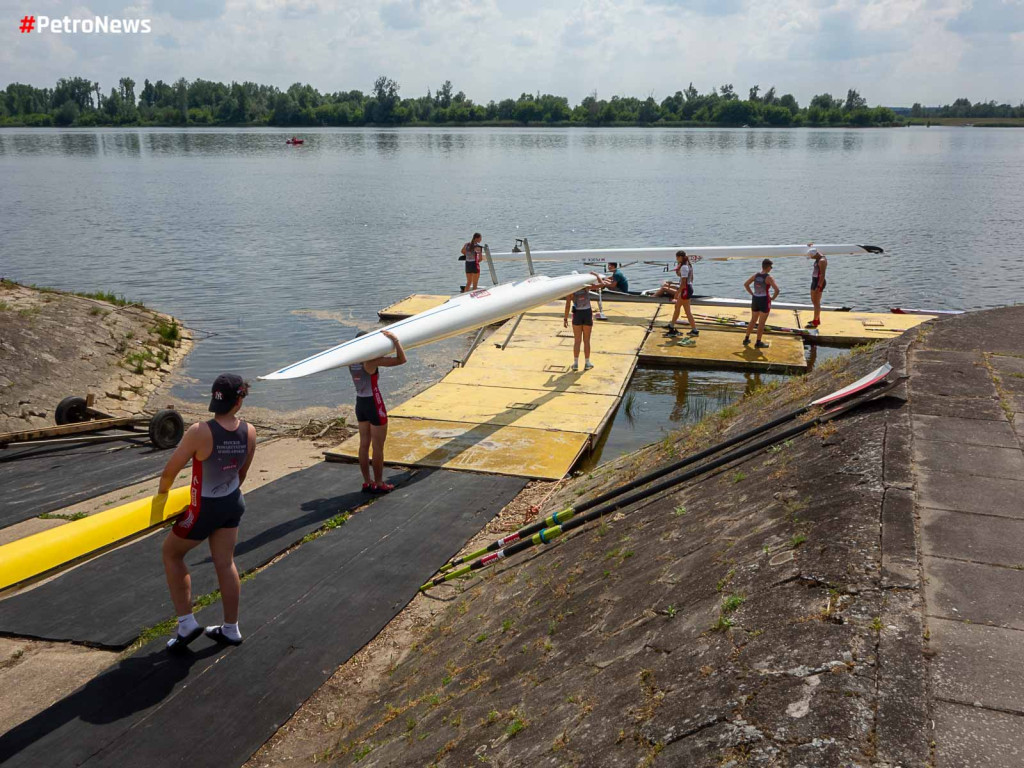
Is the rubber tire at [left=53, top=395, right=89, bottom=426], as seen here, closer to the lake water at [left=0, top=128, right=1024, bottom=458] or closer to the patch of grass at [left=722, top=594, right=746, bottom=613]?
the lake water at [left=0, top=128, right=1024, bottom=458]

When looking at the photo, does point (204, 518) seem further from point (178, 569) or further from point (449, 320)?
point (449, 320)

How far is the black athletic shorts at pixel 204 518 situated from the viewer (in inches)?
227

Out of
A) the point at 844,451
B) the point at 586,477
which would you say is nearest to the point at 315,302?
the point at 586,477

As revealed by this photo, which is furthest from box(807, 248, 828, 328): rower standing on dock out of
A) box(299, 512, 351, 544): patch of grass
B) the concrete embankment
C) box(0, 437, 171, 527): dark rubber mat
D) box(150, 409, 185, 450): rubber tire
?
box(0, 437, 171, 527): dark rubber mat

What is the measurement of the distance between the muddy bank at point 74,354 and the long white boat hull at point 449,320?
502 centimetres

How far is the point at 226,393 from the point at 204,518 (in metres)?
0.93

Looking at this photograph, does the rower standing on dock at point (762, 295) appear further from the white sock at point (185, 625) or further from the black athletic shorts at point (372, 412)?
the white sock at point (185, 625)

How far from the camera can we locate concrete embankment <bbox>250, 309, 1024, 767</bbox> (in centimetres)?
354

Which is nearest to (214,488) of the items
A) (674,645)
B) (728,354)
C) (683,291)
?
(674,645)

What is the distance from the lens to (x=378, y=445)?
9.62 m

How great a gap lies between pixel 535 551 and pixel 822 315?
16.9 metres

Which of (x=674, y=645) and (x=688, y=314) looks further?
(x=688, y=314)

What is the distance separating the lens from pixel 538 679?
4.88 meters

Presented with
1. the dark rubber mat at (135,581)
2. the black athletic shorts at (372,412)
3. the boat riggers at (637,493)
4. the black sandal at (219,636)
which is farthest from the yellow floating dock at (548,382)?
the black sandal at (219,636)
